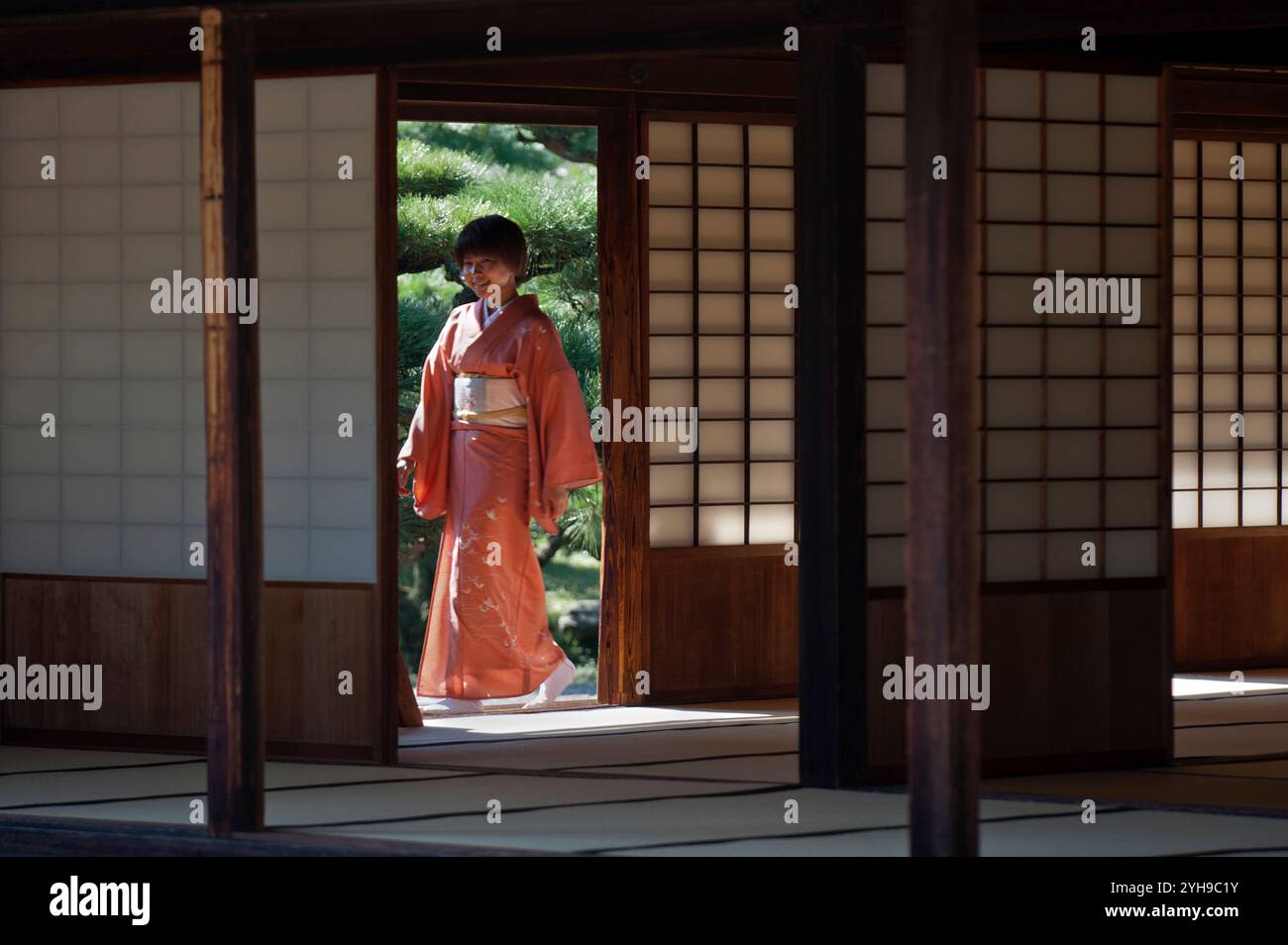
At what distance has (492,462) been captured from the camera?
637 cm

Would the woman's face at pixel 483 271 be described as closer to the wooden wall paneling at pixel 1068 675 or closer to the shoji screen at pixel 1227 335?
the wooden wall paneling at pixel 1068 675

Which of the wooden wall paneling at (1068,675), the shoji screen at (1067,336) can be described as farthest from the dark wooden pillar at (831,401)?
the shoji screen at (1067,336)

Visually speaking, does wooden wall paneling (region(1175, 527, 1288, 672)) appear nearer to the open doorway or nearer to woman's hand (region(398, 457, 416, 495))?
the open doorway

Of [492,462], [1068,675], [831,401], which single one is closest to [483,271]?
[492,462]

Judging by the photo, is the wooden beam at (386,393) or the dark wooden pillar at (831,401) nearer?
the dark wooden pillar at (831,401)

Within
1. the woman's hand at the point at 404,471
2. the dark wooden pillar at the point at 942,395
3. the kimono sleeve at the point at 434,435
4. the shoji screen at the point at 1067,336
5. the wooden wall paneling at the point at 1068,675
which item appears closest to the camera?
the dark wooden pillar at the point at 942,395

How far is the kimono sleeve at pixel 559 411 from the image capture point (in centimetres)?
632

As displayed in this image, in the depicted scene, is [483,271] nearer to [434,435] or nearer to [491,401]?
[491,401]

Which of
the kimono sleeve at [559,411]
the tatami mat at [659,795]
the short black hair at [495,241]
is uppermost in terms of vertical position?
the short black hair at [495,241]

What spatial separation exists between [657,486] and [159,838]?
3066 millimetres

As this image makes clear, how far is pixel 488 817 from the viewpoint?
4.46m

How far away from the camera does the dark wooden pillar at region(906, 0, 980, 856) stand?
3.63m

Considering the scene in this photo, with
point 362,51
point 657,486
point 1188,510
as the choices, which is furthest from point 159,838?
point 1188,510

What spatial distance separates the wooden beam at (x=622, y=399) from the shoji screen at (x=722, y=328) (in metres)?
0.10
